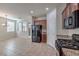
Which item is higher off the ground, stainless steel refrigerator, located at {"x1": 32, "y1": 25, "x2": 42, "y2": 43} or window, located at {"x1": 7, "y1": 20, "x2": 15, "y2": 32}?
window, located at {"x1": 7, "y1": 20, "x2": 15, "y2": 32}

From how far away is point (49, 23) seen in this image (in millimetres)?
1944

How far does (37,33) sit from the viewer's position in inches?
87.8

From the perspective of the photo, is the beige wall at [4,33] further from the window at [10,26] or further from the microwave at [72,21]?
the microwave at [72,21]

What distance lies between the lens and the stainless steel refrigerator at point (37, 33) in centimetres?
209

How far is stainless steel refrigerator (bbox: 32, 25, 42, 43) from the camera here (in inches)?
82.4

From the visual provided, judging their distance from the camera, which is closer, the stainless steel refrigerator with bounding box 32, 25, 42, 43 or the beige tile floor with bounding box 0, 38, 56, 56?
the beige tile floor with bounding box 0, 38, 56, 56

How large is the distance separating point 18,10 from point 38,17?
0.46 meters

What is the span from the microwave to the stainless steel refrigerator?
0.62 m

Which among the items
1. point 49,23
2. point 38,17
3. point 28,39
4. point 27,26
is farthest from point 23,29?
point 49,23

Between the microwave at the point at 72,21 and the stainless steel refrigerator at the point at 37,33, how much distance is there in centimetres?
62

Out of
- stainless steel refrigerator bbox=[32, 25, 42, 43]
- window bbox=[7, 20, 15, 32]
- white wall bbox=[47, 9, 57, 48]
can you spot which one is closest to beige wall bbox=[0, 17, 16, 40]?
window bbox=[7, 20, 15, 32]

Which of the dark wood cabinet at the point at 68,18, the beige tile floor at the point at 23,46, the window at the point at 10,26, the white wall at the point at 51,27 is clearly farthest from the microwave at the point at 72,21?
the window at the point at 10,26

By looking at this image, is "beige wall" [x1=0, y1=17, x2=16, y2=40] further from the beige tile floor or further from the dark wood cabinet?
the dark wood cabinet

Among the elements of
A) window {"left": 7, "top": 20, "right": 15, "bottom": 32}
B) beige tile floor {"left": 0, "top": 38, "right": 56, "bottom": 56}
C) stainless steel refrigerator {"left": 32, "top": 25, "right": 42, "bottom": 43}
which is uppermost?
window {"left": 7, "top": 20, "right": 15, "bottom": 32}
